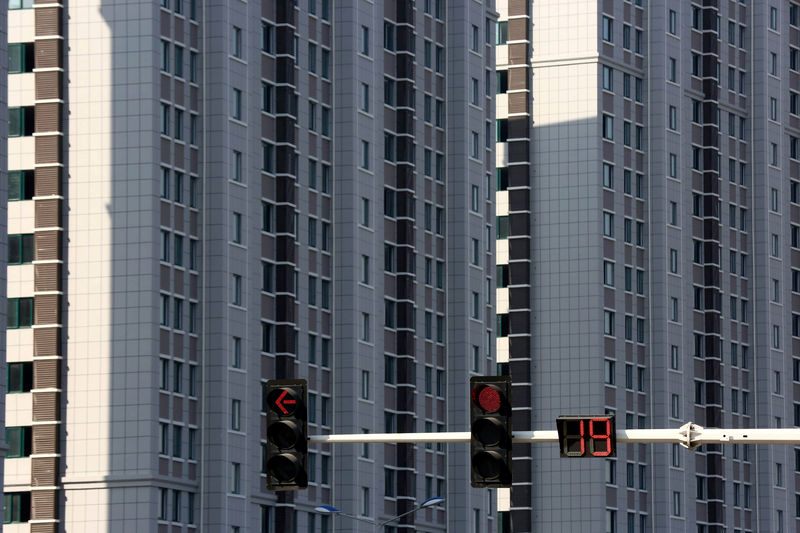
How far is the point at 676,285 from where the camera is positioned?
434 ft

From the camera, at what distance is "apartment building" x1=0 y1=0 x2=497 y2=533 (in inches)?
3519

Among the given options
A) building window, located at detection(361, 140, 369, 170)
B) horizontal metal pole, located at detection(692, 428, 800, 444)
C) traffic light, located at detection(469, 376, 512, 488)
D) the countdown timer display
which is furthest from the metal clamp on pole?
building window, located at detection(361, 140, 369, 170)

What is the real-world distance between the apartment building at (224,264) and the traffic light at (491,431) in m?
63.0

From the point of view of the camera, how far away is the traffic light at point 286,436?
27438 mm

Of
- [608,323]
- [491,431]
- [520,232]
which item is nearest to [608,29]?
[520,232]

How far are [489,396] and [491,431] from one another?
1.42ft

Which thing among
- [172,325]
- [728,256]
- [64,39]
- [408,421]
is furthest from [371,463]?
[728,256]

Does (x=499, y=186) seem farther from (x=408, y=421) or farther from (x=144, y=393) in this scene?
(x=144, y=393)

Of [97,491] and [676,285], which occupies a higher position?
[676,285]

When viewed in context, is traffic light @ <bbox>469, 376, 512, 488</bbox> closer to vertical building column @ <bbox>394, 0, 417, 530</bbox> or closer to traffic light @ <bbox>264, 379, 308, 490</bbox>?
traffic light @ <bbox>264, 379, 308, 490</bbox>

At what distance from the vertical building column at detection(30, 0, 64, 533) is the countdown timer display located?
63514 mm

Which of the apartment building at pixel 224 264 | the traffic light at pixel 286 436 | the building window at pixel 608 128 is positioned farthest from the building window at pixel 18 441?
the traffic light at pixel 286 436

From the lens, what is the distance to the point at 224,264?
9506 centimetres

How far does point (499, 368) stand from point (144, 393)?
41.8 meters
